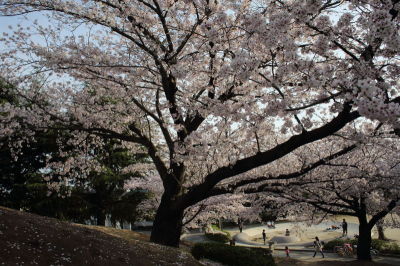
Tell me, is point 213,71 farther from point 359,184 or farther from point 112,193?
point 112,193

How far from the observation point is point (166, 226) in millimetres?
9539

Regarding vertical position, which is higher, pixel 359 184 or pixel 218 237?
pixel 359 184

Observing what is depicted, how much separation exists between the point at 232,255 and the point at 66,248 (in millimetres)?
5976

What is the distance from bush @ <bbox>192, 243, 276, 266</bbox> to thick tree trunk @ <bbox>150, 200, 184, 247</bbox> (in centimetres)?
235

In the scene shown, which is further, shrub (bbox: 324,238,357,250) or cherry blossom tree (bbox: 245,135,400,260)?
shrub (bbox: 324,238,357,250)

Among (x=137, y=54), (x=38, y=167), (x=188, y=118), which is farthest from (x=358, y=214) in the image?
(x=38, y=167)

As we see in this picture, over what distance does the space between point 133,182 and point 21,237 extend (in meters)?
13.2

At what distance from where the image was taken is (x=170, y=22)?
8.88m

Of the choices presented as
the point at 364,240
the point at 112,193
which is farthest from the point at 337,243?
the point at 112,193

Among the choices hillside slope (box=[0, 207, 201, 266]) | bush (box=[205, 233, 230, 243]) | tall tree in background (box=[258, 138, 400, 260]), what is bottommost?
bush (box=[205, 233, 230, 243])

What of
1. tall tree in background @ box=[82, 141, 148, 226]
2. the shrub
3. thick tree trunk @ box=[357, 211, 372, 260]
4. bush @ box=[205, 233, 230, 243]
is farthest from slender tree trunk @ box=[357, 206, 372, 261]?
bush @ box=[205, 233, 230, 243]

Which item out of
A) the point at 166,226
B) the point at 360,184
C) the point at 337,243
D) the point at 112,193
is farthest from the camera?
the point at 337,243

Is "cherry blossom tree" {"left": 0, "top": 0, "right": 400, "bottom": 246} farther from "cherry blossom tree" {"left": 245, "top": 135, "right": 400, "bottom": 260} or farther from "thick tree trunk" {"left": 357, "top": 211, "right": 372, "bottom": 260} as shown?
"thick tree trunk" {"left": 357, "top": 211, "right": 372, "bottom": 260}

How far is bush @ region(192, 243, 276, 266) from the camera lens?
10430 millimetres
